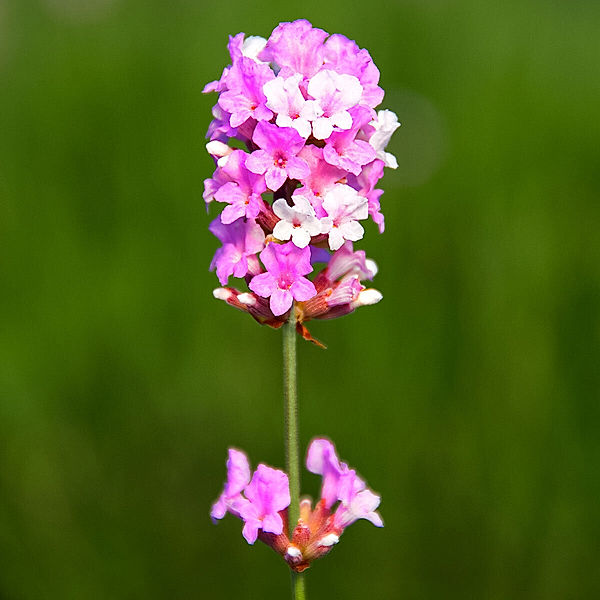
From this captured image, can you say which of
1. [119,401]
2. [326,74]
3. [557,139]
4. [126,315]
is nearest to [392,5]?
[557,139]

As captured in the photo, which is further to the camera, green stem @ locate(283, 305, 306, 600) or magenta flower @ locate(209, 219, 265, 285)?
magenta flower @ locate(209, 219, 265, 285)

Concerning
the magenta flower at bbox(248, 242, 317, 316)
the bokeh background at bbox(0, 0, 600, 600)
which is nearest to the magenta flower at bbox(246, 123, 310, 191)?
the magenta flower at bbox(248, 242, 317, 316)

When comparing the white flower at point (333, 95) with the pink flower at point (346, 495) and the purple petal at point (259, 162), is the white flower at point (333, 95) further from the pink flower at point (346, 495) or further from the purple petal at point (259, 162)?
the pink flower at point (346, 495)

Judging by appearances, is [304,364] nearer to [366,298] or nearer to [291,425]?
[366,298]

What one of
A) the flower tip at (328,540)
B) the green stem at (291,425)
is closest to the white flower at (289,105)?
the green stem at (291,425)

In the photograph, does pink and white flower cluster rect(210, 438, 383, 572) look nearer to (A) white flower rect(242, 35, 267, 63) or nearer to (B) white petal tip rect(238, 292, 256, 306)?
(B) white petal tip rect(238, 292, 256, 306)

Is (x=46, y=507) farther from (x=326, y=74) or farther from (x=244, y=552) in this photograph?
(x=326, y=74)
